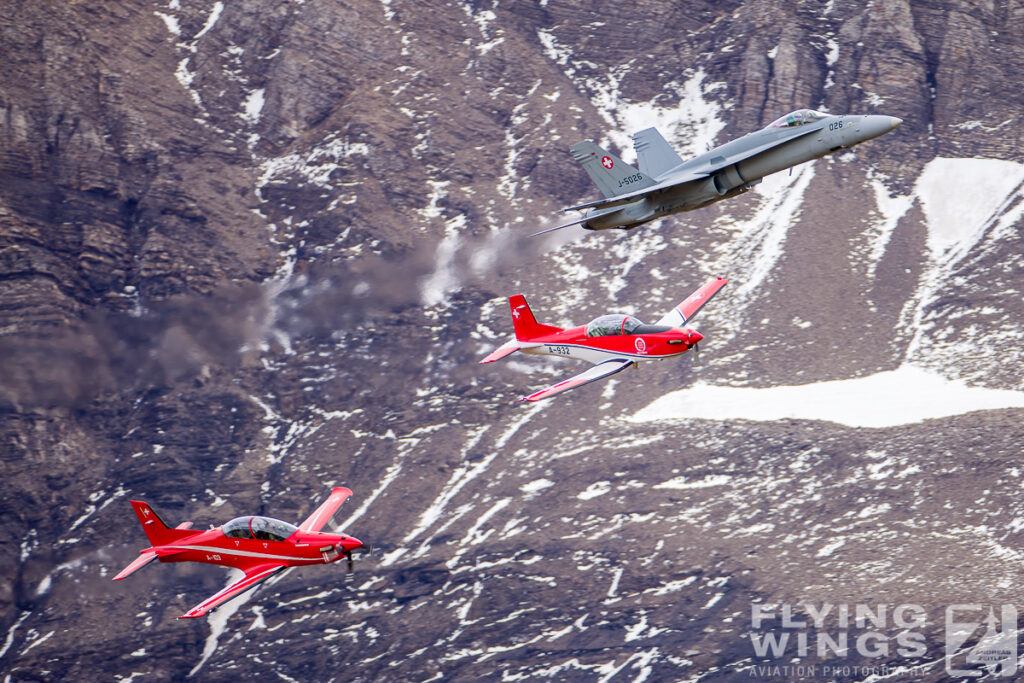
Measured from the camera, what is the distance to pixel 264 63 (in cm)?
17062

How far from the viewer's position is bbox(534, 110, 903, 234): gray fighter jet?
65.1 meters

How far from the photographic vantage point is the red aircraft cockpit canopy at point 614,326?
6975 cm

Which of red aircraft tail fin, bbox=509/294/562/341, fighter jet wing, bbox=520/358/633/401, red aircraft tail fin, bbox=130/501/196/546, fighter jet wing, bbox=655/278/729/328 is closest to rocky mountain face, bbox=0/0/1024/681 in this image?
fighter jet wing, bbox=655/278/729/328

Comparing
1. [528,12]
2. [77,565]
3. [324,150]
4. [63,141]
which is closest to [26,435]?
[77,565]

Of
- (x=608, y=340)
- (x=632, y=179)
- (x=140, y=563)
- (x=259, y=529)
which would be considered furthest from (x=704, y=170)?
(x=140, y=563)

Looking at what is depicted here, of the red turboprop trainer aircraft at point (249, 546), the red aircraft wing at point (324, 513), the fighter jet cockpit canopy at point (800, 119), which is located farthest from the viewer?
the fighter jet cockpit canopy at point (800, 119)

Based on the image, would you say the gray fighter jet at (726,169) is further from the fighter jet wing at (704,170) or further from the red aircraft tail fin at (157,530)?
the red aircraft tail fin at (157,530)

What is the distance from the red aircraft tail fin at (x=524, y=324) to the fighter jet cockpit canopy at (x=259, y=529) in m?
19.2

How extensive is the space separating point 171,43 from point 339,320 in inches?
1887

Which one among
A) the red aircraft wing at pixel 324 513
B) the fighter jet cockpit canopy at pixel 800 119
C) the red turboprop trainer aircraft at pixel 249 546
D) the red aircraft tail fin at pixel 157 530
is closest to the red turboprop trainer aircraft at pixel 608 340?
the red aircraft wing at pixel 324 513

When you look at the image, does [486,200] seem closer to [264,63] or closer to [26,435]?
[264,63]

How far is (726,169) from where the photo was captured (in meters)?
66.2

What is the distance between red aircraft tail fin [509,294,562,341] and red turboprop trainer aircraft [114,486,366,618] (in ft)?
49.3

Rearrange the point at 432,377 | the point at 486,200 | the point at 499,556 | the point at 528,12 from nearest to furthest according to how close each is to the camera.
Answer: the point at 499,556
the point at 432,377
the point at 486,200
the point at 528,12
